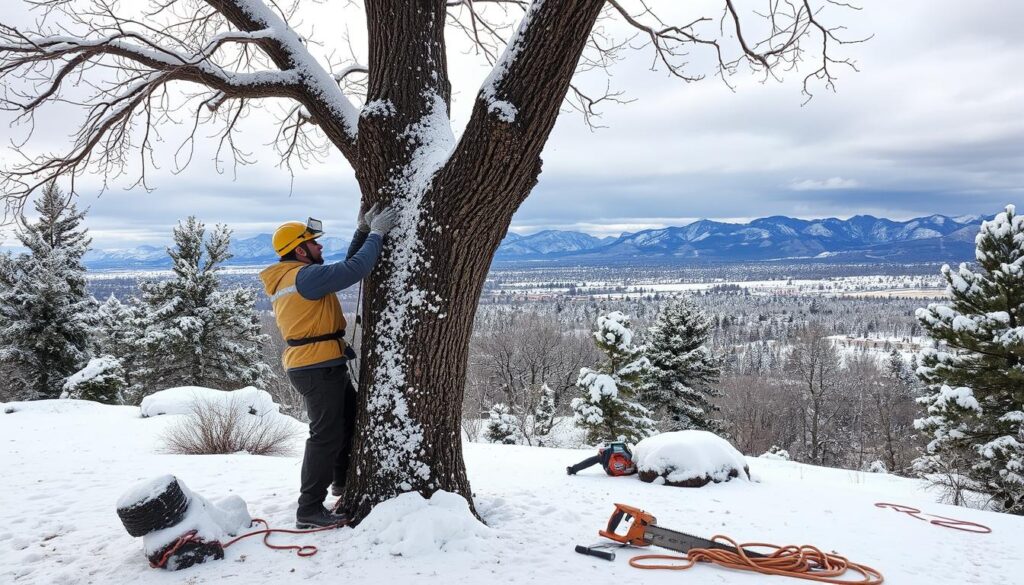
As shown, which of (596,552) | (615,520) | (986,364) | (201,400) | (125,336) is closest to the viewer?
(596,552)

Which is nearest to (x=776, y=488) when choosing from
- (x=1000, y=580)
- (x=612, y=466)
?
(x=612, y=466)

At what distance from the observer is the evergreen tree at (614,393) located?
1716cm

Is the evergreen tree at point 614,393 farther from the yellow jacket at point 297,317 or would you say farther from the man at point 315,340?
the yellow jacket at point 297,317

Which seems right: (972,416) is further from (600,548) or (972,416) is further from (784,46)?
(600,548)

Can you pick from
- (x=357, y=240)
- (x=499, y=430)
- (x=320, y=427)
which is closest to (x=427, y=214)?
(x=357, y=240)

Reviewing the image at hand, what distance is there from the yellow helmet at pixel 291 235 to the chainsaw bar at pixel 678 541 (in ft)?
9.08

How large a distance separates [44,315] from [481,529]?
2265 cm

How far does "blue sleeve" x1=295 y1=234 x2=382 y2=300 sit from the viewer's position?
3100 millimetres

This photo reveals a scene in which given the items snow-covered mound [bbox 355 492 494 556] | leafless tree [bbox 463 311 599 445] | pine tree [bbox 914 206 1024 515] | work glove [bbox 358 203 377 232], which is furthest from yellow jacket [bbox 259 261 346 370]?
leafless tree [bbox 463 311 599 445]

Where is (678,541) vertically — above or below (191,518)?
below

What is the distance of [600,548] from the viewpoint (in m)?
3.20

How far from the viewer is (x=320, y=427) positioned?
10.8 ft

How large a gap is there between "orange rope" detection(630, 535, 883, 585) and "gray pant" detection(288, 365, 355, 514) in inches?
73.8

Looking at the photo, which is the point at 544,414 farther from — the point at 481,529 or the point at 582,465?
the point at 481,529
